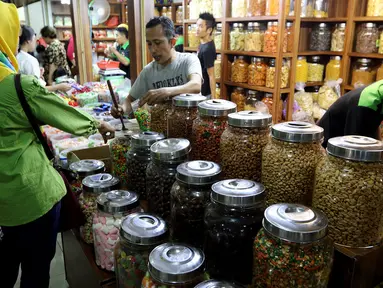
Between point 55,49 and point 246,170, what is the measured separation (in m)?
4.73

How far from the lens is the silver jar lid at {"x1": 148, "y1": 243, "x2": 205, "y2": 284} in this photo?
67 cm

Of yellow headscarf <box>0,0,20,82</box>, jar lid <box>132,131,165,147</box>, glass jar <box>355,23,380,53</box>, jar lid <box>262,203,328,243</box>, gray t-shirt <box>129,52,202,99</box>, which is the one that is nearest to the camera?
jar lid <box>262,203,328,243</box>

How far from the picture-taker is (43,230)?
1415mm

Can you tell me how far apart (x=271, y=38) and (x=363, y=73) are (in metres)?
0.89

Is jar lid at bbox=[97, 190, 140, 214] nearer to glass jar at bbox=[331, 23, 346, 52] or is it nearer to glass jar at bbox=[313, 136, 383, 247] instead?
glass jar at bbox=[313, 136, 383, 247]

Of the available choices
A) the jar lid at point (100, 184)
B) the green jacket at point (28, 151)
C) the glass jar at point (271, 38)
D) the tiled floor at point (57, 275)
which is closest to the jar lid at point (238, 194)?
the jar lid at point (100, 184)

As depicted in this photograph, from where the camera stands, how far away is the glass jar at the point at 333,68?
10.6 feet

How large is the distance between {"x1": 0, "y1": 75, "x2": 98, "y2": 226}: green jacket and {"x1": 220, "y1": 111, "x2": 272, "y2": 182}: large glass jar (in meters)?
0.64

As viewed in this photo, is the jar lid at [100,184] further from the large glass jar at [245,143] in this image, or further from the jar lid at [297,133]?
the jar lid at [297,133]

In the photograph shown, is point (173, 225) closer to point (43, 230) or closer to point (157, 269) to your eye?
point (157, 269)

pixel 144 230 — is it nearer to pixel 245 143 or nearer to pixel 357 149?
pixel 245 143

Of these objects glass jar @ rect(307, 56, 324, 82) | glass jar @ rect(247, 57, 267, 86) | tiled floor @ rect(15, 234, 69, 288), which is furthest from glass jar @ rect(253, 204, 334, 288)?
glass jar @ rect(307, 56, 324, 82)

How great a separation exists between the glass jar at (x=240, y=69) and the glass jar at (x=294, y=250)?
117 inches

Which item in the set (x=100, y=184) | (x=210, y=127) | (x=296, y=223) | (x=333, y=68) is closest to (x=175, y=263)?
(x=296, y=223)
